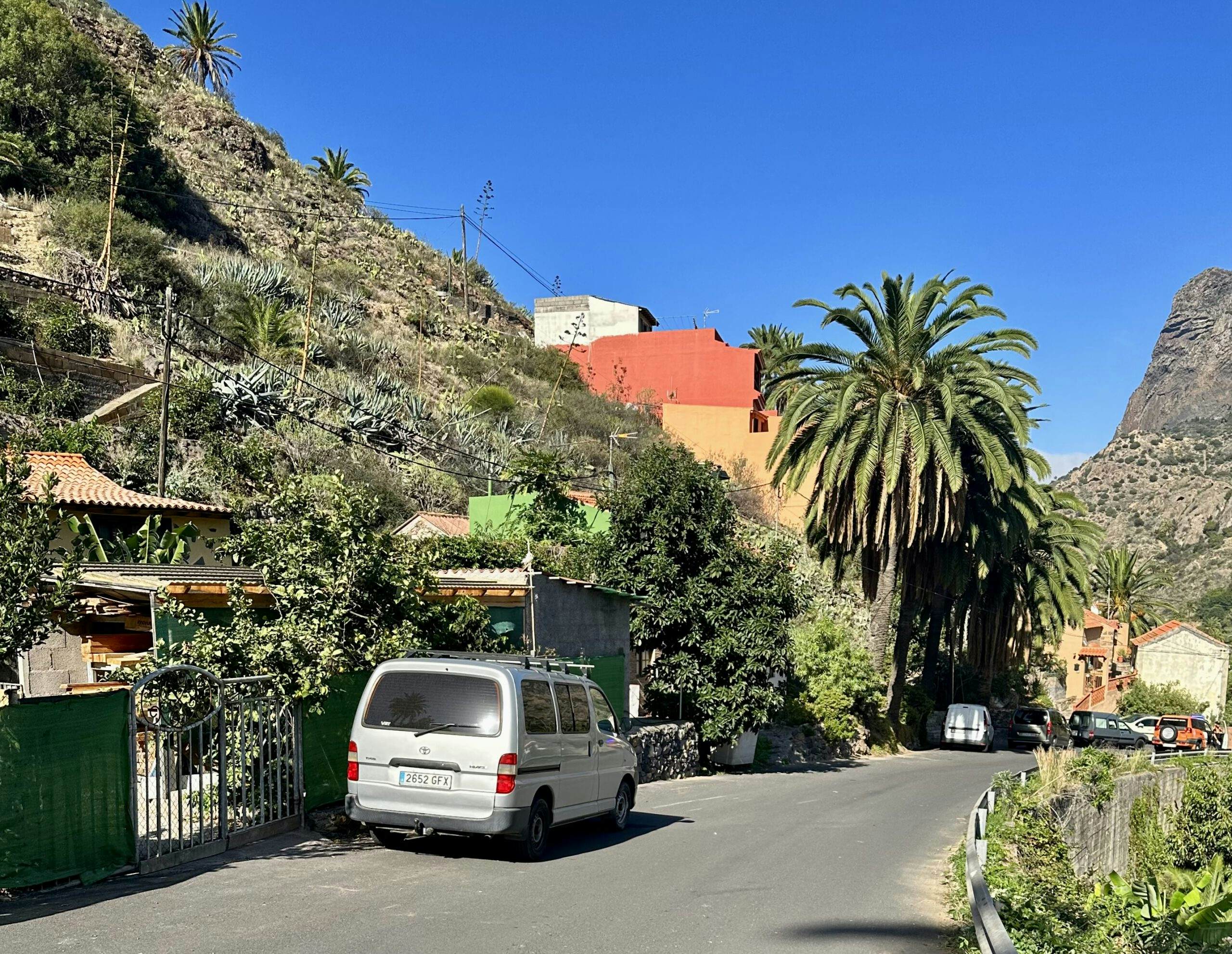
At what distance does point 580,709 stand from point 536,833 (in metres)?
1.74

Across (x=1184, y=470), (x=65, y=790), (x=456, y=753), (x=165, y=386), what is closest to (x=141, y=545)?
(x=165, y=386)

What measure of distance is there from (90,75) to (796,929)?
178 feet

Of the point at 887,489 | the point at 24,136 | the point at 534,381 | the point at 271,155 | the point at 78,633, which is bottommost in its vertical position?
the point at 78,633

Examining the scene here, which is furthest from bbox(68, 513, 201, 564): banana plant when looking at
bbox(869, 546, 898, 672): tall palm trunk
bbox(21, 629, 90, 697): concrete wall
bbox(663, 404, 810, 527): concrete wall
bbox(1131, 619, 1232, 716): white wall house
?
bbox(1131, 619, 1232, 716): white wall house

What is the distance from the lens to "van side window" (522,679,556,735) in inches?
440

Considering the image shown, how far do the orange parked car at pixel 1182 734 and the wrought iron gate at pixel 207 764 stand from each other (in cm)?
3673

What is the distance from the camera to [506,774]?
10680 mm

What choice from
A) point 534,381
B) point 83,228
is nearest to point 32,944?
point 83,228

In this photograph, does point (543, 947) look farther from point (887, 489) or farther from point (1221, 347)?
point (1221, 347)

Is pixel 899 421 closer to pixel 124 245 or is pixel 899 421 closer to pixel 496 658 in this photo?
pixel 496 658

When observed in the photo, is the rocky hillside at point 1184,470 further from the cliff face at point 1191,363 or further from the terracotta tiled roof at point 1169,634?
the terracotta tiled roof at point 1169,634

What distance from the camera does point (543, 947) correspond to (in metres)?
7.80

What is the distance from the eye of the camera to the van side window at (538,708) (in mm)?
11188

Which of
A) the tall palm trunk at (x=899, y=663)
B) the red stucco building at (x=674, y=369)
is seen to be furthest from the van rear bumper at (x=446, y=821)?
the red stucco building at (x=674, y=369)
